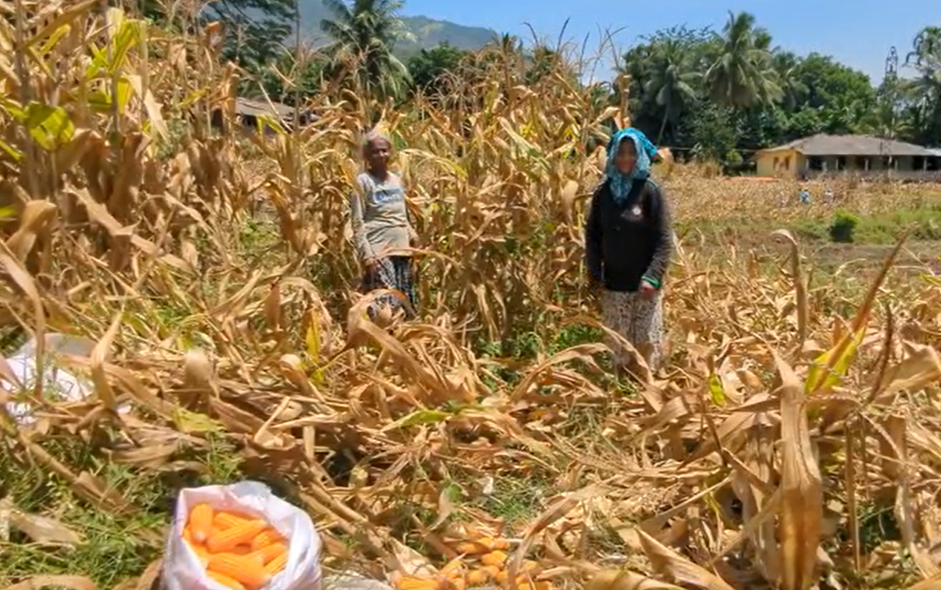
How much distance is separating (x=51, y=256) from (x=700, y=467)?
7.37ft

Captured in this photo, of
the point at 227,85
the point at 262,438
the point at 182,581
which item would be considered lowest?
the point at 182,581

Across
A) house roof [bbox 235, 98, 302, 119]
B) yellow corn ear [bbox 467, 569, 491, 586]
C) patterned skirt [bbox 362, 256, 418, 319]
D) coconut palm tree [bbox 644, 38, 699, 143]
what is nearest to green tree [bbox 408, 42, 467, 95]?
house roof [bbox 235, 98, 302, 119]

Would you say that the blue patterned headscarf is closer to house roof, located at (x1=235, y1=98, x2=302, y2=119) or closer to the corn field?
the corn field

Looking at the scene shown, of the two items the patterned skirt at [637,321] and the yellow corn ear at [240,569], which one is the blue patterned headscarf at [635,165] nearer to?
the patterned skirt at [637,321]

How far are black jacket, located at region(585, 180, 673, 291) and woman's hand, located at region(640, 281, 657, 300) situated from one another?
0.02 meters

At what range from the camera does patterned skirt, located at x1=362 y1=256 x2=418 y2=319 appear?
467cm

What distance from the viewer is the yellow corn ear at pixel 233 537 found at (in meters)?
2.32

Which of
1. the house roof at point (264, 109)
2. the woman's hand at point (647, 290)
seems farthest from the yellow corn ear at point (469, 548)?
the house roof at point (264, 109)

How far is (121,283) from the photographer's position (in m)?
3.33

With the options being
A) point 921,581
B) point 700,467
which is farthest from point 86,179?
point 921,581

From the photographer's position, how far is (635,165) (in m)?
4.03

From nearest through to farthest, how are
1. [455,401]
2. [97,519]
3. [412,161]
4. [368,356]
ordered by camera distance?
[97,519] → [455,401] → [368,356] → [412,161]

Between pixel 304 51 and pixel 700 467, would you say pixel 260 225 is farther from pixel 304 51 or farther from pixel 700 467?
pixel 700 467

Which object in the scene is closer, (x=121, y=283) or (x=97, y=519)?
(x=97, y=519)
